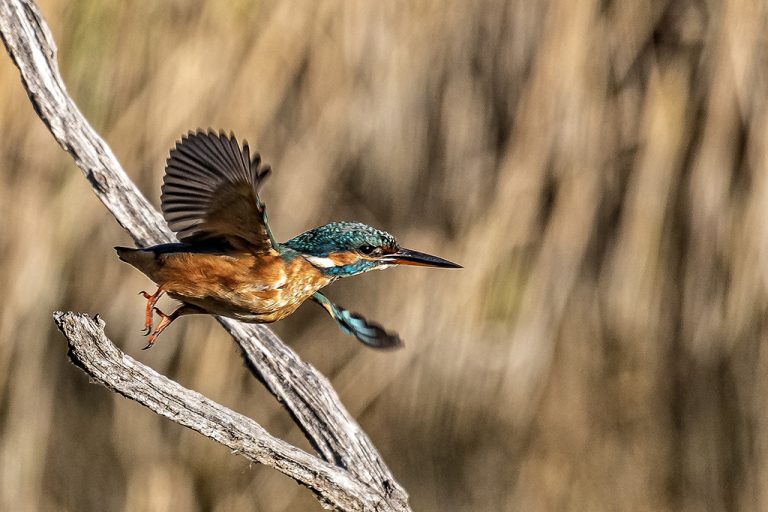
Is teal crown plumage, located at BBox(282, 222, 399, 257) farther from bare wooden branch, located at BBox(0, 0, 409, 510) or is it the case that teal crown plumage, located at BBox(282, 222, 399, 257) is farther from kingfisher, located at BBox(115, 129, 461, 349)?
bare wooden branch, located at BBox(0, 0, 409, 510)

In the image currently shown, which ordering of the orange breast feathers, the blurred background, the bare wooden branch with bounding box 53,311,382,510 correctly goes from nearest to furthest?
the bare wooden branch with bounding box 53,311,382,510, the orange breast feathers, the blurred background

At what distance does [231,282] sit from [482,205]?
66.1 inches

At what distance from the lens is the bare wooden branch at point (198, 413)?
5.50ft

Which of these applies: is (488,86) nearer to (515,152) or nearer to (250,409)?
(515,152)

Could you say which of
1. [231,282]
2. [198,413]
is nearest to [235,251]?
[231,282]

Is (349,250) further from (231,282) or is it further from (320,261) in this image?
(231,282)

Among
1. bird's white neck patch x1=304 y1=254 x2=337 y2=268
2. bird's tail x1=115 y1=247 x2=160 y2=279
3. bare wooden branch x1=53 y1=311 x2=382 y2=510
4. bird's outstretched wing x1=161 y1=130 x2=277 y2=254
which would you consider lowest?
bare wooden branch x1=53 y1=311 x2=382 y2=510

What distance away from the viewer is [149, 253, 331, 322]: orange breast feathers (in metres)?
2.09

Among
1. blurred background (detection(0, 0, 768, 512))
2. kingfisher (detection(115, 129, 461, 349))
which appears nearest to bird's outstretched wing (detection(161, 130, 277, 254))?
kingfisher (detection(115, 129, 461, 349))

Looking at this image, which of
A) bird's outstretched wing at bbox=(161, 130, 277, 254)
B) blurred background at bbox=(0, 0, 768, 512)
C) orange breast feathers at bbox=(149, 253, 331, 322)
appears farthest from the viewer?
blurred background at bbox=(0, 0, 768, 512)

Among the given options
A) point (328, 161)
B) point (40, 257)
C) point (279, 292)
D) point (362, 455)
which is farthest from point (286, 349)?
point (40, 257)

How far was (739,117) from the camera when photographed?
11.6 ft

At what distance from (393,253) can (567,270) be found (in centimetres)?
144

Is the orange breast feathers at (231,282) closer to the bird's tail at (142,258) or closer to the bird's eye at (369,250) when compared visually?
the bird's tail at (142,258)
